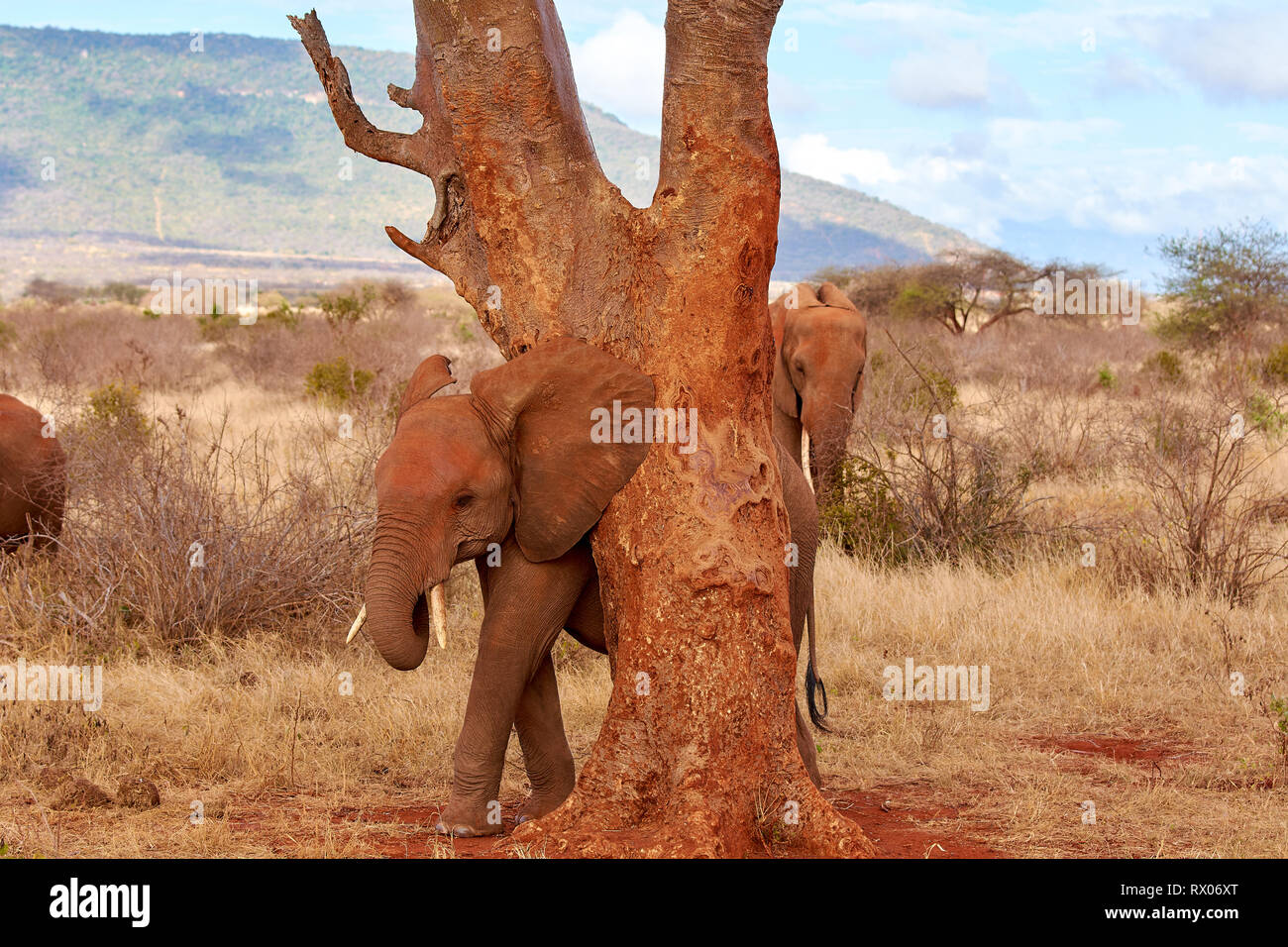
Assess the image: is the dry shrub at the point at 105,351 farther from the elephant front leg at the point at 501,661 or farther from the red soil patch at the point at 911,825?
the red soil patch at the point at 911,825

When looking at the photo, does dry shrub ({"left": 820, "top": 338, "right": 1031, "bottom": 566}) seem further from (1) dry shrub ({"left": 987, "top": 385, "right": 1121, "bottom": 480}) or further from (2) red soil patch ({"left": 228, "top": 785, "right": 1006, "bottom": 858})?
(2) red soil patch ({"left": 228, "top": 785, "right": 1006, "bottom": 858})

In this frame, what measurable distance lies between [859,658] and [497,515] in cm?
A: 350

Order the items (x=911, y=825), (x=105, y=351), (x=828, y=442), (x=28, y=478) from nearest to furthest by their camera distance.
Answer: (x=911, y=825) → (x=28, y=478) → (x=828, y=442) → (x=105, y=351)

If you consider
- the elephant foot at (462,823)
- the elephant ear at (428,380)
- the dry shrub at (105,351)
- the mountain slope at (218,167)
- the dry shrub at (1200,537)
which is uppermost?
the mountain slope at (218,167)

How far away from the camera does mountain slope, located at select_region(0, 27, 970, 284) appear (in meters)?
111

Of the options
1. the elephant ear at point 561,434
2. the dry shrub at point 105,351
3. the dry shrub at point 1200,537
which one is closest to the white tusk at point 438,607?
the elephant ear at point 561,434

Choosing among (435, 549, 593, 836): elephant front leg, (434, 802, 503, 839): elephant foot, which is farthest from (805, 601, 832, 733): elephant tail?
(434, 802, 503, 839): elephant foot

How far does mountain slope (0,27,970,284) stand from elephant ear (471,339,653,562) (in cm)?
9521

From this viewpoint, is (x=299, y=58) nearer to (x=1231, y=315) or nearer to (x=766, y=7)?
(x=1231, y=315)

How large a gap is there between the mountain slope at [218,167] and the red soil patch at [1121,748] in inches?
3697

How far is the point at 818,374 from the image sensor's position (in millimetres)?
9250

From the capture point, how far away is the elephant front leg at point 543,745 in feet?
16.4

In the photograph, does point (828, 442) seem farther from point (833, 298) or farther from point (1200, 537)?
point (1200, 537)

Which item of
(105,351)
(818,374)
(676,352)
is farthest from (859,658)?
(105,351)
